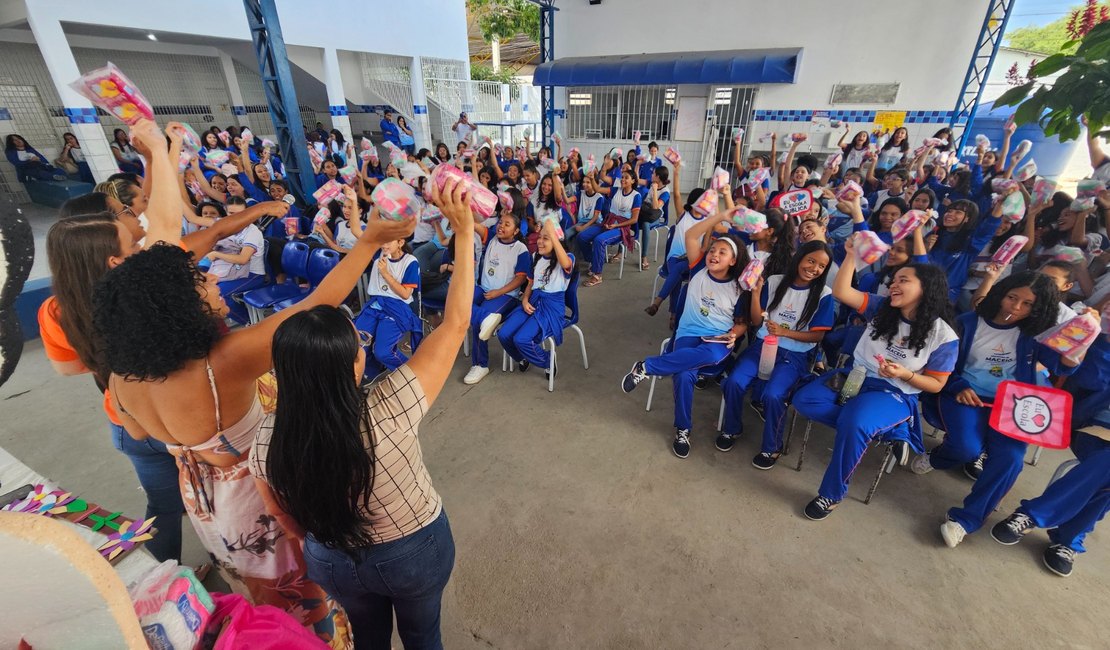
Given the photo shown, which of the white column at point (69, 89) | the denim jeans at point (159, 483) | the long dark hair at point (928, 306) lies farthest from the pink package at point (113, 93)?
the white column at point (69, 89)

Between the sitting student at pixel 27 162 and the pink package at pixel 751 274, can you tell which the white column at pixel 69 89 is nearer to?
the sitting student at pixel 27 162

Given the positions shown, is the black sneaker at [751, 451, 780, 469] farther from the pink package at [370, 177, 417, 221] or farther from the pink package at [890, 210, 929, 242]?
the pink package at [370, 177, 417, 221]

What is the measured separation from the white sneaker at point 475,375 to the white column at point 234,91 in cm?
1159

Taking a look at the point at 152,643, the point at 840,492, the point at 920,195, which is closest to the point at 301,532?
the point at 152,643

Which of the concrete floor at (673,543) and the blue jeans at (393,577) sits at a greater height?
the blue jeans at (393,577)

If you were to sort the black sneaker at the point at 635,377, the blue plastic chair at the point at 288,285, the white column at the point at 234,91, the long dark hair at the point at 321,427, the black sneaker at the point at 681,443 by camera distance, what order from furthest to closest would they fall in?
1. the white column at the point at 234,91
2. the blue plastic chair at the point at 288,285
3. the black sneaker at the point at 635,377
4. the black sneaker at the point at 681,443
5. the long dark hair at the point at 321,427

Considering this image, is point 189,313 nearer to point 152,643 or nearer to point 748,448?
point 152,643

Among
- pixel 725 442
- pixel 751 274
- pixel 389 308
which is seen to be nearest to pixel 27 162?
pixel 389 308

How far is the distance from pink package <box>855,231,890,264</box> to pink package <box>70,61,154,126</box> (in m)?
3.26

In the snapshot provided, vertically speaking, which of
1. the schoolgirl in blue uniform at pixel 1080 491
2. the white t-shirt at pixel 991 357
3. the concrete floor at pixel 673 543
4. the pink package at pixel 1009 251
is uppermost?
the pink package at pixel 1009 251

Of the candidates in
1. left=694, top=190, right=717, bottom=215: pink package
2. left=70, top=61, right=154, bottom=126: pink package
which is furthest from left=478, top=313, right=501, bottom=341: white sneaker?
left=70, top=61, right=154, bottom=126: pink package

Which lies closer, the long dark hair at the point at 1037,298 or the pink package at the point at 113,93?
the pink package at the point at 113,93

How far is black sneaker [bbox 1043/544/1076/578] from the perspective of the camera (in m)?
2.21

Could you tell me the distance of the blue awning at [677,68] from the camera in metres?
8.92
